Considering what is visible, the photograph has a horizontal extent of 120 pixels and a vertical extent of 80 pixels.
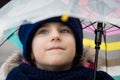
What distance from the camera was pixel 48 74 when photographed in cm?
261

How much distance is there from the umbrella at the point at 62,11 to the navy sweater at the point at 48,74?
0.51 m

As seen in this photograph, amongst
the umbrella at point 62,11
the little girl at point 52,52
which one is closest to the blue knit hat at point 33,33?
the little girl at point 52,52

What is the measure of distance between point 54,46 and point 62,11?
0.44 m

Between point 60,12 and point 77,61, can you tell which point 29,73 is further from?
point 60,12

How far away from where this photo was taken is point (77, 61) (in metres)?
2.86

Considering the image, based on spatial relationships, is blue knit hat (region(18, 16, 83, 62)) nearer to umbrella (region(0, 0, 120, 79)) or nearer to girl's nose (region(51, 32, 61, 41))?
girl's nose (region(51, 32, 61, 41))

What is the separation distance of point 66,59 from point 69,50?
2.3 inches

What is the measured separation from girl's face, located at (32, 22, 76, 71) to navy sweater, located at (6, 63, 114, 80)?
0.14ft

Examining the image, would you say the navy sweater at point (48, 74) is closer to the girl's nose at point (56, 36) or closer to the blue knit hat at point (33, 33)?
the blue knit hat at point (33, 33)

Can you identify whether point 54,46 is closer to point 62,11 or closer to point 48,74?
point 48,74

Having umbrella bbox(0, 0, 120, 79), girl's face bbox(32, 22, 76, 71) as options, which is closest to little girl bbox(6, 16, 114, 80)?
girl's face bbox(32, 22, 76, 71)

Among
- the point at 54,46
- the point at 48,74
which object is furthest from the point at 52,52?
the point at 48,74

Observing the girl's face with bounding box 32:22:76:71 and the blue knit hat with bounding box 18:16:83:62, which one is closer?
the girl's face with bounding box 32:22:76:71

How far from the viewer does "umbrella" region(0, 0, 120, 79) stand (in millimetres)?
2100
